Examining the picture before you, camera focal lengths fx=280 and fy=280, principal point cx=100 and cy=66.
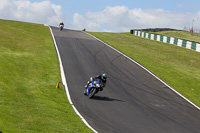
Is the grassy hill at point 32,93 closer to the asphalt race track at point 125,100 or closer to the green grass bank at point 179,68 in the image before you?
the asphalt race track at point 125,100

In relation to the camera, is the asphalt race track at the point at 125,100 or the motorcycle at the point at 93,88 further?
the motorcycle at the point at 93,88

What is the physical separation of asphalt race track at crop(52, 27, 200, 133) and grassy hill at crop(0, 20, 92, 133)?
42.3 inches

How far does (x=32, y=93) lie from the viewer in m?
16.1

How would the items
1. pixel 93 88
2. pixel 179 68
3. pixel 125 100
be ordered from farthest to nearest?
pixel 179 68 → pixel 125 100 → pixel 93 88

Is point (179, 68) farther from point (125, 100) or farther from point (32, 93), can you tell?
point (32, 93)

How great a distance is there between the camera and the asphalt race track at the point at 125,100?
13.7m

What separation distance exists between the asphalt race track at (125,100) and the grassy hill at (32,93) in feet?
3.52

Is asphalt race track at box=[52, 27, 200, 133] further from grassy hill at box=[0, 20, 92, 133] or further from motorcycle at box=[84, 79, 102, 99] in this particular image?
grassy hill at box=[0, 20, 92, 133]

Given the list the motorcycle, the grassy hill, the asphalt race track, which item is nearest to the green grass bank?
the asphalt race track

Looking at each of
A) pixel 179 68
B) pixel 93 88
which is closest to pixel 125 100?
pixel 93 88

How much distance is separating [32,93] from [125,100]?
5.75m

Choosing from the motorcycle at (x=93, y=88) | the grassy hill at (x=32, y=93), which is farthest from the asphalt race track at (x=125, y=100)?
the grassy hill at (x=32, y=93)

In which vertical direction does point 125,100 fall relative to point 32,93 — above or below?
below

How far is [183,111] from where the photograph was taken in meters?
17.0
